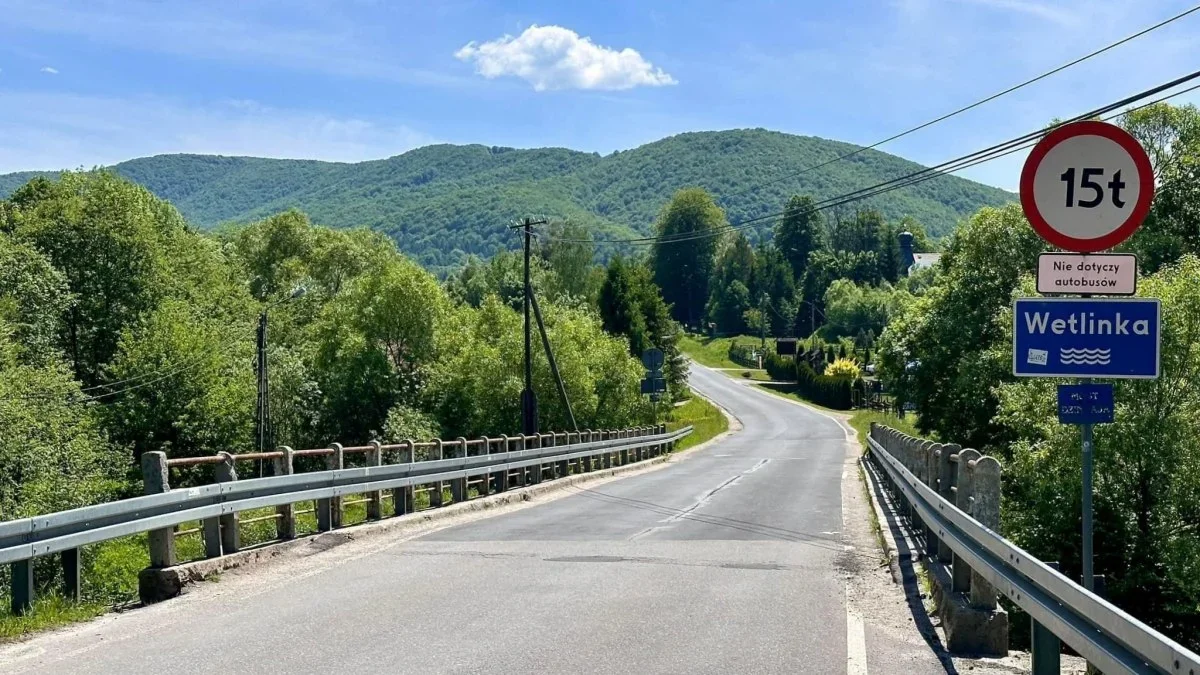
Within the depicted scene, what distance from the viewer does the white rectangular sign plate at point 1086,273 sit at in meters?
6.32

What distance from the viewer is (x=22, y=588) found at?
317 inches

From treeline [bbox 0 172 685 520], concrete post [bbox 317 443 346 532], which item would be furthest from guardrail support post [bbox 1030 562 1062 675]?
treeline [bbox 0 172 685 520]

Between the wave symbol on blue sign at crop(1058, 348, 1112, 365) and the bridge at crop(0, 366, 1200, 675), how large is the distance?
3.71ft

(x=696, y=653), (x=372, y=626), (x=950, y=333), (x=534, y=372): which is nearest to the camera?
(x=696, y=653)

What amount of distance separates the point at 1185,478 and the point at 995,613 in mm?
11347

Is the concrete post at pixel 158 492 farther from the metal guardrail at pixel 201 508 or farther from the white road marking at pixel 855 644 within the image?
the white road marking at pixel 855 644

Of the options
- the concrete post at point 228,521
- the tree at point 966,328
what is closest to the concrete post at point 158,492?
the concrete post at point 228,521

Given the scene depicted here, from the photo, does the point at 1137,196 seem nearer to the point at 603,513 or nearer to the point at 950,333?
the point at 603,513

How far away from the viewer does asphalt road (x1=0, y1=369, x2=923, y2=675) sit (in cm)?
671

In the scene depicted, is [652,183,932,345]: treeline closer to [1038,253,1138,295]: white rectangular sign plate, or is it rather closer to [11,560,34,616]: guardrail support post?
[1038,253,1138,295]: white rectangular sign plate

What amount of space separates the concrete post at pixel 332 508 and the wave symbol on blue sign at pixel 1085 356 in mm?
8586

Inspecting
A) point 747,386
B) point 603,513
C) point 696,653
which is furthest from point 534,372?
point 747,386

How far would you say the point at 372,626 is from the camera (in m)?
7.69

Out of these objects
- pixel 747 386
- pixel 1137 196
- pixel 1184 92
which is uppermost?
pixel 1184 92
